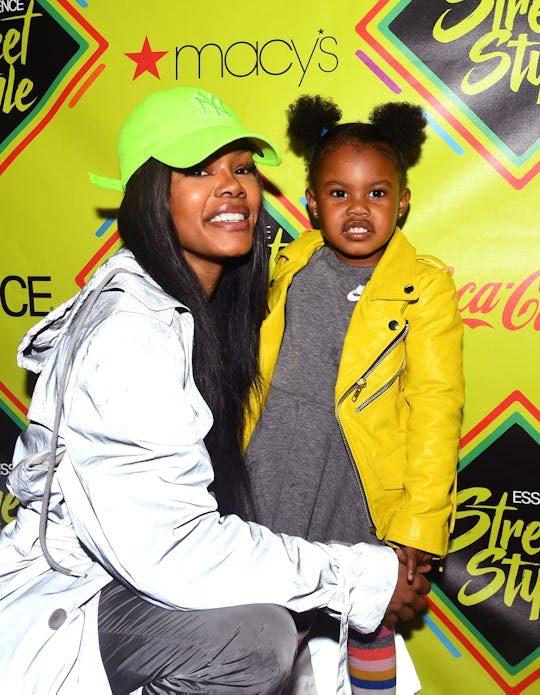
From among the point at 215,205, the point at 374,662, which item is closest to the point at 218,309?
the point at 215,205

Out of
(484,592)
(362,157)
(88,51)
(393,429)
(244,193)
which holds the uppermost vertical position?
(88,51)

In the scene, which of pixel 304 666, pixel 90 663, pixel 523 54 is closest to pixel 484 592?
pixel 304 666

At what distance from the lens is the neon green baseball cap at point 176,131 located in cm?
114

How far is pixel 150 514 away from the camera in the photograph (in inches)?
40.1

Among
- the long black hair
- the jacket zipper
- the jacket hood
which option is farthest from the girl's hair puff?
the jacket hood

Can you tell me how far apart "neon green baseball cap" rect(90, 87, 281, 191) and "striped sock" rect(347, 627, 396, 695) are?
3.14ft

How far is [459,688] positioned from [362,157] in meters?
1.23

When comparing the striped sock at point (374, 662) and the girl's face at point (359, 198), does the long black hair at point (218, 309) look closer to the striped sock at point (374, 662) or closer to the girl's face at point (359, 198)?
the girl's face at point (359, 198)

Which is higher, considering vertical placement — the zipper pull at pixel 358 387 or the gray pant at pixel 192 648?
the zipper pull at pixel 358 387

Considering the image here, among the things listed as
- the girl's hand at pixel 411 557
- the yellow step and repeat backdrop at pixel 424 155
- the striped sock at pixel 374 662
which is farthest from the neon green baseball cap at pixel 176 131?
the striped sock at pixel 374 662

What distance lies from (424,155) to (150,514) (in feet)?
3.29

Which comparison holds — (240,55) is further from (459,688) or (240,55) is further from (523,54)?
(459,688)

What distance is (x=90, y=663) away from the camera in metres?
1.06

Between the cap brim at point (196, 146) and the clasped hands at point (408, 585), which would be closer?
the cap brim at point (196, 146)
